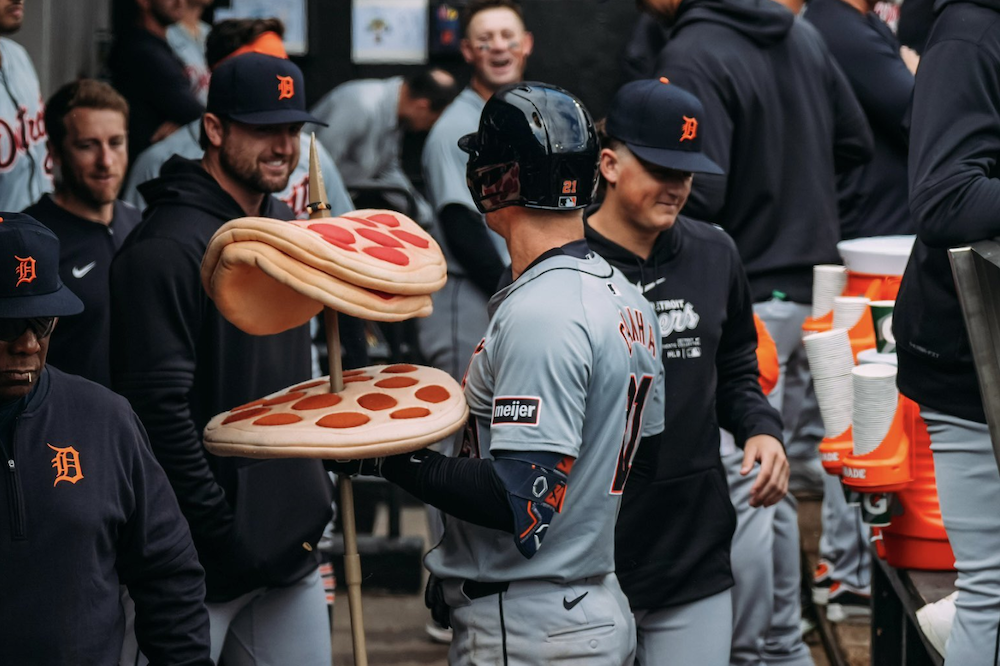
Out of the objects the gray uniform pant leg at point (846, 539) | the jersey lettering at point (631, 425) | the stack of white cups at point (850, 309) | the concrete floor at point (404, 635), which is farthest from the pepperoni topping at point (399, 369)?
the gray uniform pant leg at point (846, 539)

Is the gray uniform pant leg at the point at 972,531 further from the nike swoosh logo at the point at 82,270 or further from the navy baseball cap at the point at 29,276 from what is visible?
the nike swoosh logo at the point at 82,270

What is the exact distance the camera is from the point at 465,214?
17.4 feet

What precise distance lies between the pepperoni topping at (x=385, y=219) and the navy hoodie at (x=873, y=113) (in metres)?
3.36

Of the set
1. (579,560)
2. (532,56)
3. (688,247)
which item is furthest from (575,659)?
(532,56)

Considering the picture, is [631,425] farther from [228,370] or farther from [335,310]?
[228,370]

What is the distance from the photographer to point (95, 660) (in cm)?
244

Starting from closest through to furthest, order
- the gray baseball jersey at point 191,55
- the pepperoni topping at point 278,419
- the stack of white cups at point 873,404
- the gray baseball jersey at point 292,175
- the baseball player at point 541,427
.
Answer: the baseball player at point 541,427, the pepperoni topping at point 278,419, the stack of white cups at point 873,404, the gray baseball jersey at point 292,175, the gray baseball jersey at point 191,55

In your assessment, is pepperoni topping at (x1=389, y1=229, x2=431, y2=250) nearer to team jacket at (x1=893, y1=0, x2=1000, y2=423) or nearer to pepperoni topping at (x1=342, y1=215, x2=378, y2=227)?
pepperoni topping at (x1=342, y1=215, x2=378, y2=227)

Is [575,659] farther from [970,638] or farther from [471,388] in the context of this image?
[970,638]

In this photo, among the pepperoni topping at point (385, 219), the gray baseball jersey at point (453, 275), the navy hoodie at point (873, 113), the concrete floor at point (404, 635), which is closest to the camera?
the pepperoni topping at point (385, 219)

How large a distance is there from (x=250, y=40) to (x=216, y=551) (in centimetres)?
264

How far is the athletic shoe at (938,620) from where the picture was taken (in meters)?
3.36

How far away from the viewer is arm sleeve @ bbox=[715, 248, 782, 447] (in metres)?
3.66

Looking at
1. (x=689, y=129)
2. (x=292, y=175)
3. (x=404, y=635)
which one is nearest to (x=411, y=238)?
(x=689, y=129)
